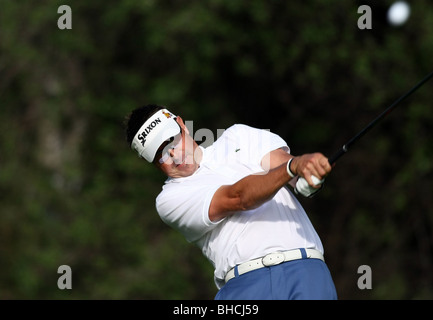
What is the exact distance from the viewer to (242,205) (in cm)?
399

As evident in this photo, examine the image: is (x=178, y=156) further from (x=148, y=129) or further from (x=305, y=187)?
(x=305, y=187)

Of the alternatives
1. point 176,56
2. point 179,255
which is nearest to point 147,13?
point 176,56

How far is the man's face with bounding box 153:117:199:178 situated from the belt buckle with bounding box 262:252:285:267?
0.67 m

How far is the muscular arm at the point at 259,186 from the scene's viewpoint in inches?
147

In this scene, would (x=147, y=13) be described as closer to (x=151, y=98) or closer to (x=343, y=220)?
(x=151, y=98)

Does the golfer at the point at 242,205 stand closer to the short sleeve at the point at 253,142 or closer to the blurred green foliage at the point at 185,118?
the short sleeve at the point at 253,142

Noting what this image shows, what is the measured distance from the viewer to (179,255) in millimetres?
10797

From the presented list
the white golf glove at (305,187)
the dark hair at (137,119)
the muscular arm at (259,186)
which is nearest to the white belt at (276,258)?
the muscular arm at (259,186)

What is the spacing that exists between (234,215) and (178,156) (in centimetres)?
46

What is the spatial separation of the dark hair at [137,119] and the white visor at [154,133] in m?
0.03

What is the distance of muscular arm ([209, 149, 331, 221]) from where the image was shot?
147 inches

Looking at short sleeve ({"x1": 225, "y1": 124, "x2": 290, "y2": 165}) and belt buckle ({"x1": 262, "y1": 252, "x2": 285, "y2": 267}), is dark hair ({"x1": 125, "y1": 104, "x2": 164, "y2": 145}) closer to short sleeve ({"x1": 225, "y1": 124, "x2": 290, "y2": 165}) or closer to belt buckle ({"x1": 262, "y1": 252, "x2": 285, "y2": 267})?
short sleeve ({"x1": 225, "y1": 124, "x2": 290, "y2": 165})

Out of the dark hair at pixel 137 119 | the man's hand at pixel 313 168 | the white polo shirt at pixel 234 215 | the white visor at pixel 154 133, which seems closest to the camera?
the man's hand at pixel 313 168

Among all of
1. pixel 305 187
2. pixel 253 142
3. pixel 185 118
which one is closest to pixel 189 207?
pixel 253 142
